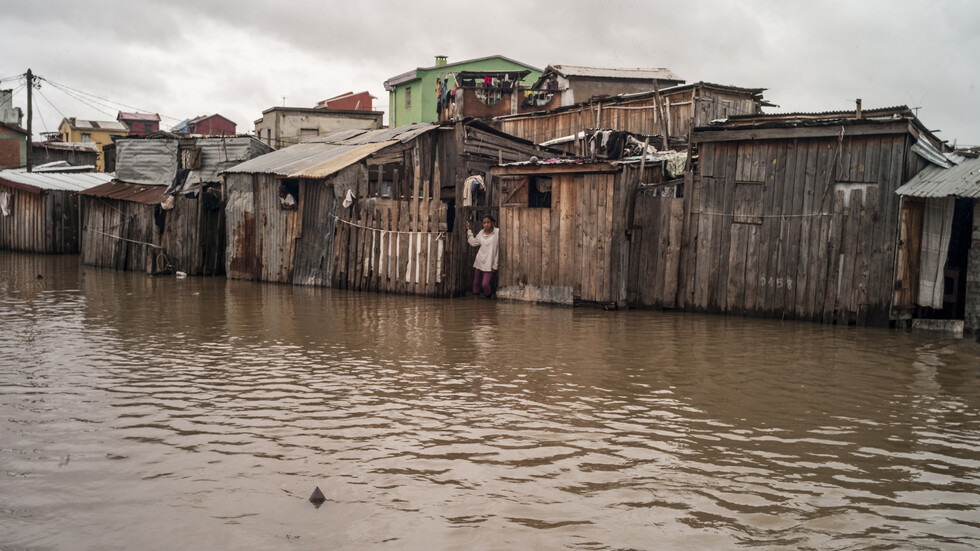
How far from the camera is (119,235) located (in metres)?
23.4

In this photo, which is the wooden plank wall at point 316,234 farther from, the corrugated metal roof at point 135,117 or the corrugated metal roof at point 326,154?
the corrugated metal roof at point 135,117

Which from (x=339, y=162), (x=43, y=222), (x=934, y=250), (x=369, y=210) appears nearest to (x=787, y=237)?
(x=934, y=250)

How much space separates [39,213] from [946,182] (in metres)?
29.2

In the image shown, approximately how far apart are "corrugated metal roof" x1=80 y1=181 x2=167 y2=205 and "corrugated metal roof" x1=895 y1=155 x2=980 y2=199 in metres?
18.3

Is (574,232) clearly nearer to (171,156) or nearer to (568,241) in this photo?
(568,241)

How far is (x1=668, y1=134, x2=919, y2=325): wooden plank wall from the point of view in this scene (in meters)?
12.2

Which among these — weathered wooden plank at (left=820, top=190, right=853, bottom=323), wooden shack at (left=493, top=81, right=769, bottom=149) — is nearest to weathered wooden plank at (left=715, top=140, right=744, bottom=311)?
weathered wooden plank at (left=820, top=190, right=853, bottom=323)

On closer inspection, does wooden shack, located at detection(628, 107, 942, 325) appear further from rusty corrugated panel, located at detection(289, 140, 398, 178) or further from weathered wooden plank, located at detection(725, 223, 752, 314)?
rusty corrugated panel, located at detection(289, 140, 398, 178)

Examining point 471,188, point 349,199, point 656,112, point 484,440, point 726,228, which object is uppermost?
point 656,112

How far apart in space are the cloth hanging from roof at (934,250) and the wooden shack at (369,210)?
789 centimetres

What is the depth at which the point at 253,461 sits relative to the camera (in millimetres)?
5430

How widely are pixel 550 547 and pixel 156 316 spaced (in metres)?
10.1

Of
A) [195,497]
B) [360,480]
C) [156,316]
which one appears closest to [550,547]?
[360,480]

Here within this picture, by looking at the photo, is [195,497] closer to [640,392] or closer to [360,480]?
[360,480]
